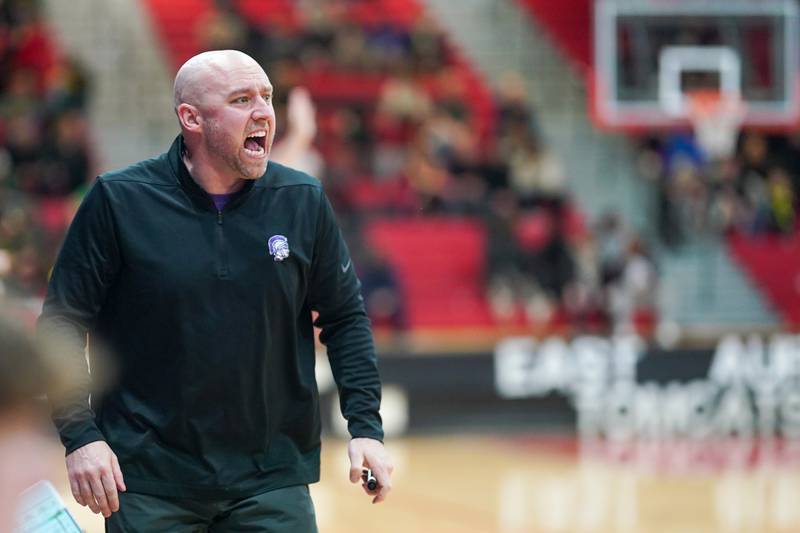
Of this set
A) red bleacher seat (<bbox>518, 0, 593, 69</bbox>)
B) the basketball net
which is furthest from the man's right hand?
red bleacher seat (<bbox>518, 0, 593, 69</bbox>)

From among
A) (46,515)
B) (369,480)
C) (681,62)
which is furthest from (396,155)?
(46,515)

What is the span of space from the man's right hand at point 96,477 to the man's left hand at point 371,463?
0.64m

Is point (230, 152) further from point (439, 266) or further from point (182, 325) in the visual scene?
point (439, 266)

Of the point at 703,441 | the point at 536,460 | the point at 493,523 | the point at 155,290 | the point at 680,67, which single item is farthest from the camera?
the point at 680,67

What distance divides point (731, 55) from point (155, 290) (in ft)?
51.7

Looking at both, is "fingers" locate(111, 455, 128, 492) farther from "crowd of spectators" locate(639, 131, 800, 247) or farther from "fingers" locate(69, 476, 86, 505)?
"crowd of spectators" locate(639, 131, 800, 247)

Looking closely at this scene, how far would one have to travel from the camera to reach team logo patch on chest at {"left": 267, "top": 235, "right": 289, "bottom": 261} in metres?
3.63

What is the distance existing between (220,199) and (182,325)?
38 cm

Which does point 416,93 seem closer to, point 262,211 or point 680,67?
point 680,67

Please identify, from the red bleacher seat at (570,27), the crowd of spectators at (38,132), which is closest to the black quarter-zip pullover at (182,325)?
the crowd of spectators at (38,132)

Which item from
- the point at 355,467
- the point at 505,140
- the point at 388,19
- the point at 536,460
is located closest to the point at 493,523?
the point at 536,460

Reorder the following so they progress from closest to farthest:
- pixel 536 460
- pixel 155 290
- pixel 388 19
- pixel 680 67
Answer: pixel 155 290
pixel 536 460
pixel 680 67
pixel 388 19

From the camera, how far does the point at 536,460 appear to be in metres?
11.8

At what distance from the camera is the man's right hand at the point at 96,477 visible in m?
3.41
